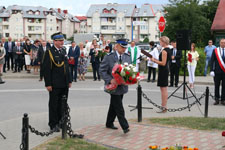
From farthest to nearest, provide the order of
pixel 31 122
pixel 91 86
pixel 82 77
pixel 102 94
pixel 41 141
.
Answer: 1. pixel 82 77
2. pixel 91 86
3. pixel 102 94
4. pixel 31 122
5. pixel 41 141

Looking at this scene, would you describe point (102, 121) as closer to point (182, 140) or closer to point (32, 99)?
point (182, 140)

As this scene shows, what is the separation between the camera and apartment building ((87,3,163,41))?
106 meters

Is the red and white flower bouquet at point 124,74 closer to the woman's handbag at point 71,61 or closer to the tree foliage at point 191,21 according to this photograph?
the woman's handbag at point 71,61

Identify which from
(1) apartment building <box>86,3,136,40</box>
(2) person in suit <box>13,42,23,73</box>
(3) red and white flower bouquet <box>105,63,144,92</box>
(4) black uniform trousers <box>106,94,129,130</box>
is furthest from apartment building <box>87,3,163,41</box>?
(3) red and white flower bouquet <box>105,63,144,92</box>

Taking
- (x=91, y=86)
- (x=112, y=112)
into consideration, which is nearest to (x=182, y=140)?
(x=112, y=112)

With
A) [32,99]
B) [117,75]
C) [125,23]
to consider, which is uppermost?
[125,23]

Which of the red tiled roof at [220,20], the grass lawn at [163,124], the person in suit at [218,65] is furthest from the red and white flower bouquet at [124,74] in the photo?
the red tiled roof at [220,20]

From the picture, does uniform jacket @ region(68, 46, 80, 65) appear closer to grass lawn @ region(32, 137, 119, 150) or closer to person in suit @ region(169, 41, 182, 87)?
person in suit @ region(169, 41, 182, 87)

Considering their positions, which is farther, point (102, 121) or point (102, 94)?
point (102, 94)

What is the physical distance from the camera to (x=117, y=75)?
6.88 meters

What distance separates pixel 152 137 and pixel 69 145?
1.72 metres

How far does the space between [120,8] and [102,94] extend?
99.5 m

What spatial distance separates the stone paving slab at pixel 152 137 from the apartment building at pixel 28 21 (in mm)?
110887

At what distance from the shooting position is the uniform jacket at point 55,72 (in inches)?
293
